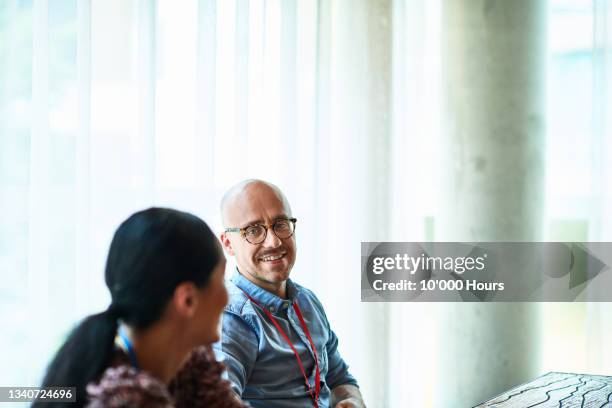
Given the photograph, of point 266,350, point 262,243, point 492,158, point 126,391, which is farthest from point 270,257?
point 492,158

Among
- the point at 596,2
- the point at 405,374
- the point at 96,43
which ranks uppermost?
the point at 596,2

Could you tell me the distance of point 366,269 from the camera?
329 cm

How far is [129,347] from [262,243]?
93cm

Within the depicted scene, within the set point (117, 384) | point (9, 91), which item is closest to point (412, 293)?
point (9, 91)

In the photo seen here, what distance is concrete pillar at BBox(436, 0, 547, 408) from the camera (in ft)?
10.8

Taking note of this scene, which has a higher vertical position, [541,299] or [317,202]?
[317,202]

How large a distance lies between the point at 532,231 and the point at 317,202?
1109mm

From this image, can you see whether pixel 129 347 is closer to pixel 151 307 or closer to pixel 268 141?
pixel 151 307

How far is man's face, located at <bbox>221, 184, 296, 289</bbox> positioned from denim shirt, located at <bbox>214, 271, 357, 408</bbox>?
2.2 inches

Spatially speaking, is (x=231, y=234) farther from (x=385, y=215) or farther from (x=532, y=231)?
(x=532, y=231)

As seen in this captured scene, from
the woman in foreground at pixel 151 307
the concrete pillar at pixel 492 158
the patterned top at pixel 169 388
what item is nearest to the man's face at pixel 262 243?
the patterned top at pixel 169 388

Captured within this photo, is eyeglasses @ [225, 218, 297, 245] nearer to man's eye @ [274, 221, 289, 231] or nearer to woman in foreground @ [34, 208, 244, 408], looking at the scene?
man's eye @ [274, 221, 289, 231]

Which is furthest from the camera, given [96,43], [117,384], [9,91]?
[96,43]

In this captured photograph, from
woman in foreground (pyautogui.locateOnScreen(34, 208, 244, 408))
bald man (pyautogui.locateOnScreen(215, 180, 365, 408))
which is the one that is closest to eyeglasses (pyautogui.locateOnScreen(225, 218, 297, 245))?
bald man (pyautogui.locateOnScreen(215, 180, 365, 408))
